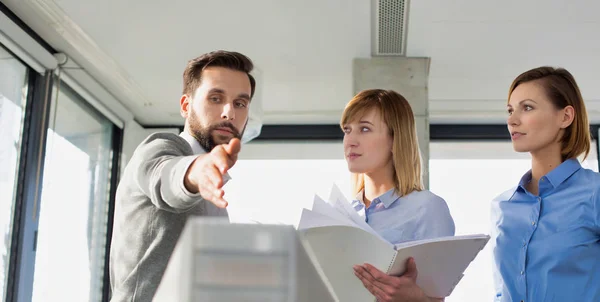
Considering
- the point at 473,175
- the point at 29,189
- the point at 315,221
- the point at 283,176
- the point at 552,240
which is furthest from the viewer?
the point at 283,176

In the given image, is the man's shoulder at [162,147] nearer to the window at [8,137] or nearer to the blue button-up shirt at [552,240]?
the blue button-up shirt at [552,240]

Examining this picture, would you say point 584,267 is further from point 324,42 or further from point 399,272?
point 324,42

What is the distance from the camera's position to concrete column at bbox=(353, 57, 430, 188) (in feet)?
16.2

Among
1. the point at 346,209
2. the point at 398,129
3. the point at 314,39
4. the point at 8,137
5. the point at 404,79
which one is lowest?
the point at 346,209

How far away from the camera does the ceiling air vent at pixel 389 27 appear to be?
4270mm

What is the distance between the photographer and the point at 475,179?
255 inches

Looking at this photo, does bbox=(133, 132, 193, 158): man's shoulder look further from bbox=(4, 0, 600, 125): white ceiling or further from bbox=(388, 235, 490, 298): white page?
bbox=(4, 0, 600, 125): white ceiling

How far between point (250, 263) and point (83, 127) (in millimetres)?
5551

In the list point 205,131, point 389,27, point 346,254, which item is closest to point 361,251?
point 346,254

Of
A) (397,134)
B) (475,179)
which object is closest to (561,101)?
(397,134)

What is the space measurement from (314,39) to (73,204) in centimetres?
227

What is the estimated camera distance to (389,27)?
456 cm

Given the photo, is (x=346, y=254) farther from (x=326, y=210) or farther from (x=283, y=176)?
(x=283, y=176)

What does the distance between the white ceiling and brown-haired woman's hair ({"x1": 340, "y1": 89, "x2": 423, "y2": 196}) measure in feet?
7.11
